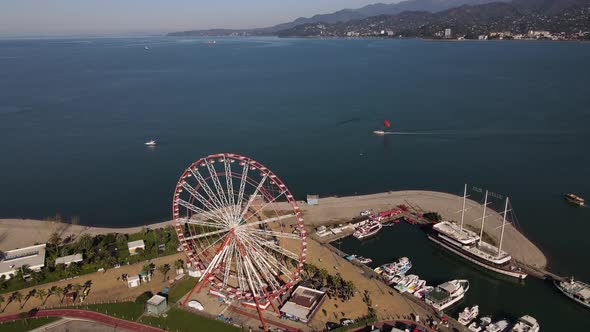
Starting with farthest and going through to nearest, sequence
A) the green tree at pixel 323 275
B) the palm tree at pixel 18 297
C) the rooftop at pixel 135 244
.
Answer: the rooftop at pixel 135 244
the green tree at pixel 323 275
the palm tree at pixel 18 297

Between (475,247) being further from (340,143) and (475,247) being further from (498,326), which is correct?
(340,143)

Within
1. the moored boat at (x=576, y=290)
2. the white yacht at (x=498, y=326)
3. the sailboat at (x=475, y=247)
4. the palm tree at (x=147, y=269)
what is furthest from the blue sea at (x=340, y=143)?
the palm tree at (x=147, y=269)

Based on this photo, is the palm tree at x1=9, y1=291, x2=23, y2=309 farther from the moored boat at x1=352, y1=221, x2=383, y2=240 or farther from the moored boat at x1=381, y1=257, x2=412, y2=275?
the moored boat at x1=352, y1=221, x2=383, y2=240

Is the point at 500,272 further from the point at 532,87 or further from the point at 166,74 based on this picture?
the point at 166,74

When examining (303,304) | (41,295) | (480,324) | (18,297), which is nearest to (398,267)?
(480,324)

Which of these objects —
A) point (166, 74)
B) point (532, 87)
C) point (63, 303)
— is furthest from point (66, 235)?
point (166, 74)

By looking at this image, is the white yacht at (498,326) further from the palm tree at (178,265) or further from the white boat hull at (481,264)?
the palm tree at (178,265)
